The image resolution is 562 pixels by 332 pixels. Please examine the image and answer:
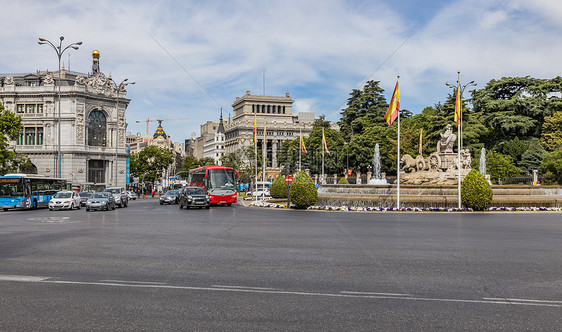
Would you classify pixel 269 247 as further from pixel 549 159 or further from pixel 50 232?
pixel 549 159

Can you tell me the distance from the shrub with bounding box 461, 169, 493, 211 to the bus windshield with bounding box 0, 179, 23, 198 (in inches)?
1287

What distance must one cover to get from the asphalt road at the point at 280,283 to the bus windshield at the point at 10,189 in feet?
89.0

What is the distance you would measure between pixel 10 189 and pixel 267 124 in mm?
123958

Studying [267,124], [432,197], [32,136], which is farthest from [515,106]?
[267,124]

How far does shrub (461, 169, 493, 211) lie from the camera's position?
102 feet

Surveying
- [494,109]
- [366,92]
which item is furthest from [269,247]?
[366,92]

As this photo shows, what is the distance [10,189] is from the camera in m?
39.7

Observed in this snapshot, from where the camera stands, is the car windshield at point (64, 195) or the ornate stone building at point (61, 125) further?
the ornate stone building at point (61, 125)

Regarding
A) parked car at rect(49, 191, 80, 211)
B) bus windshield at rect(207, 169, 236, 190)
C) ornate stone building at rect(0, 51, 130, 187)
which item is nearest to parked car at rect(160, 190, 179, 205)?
bus windshield at rect(207, 169, 236, 190)

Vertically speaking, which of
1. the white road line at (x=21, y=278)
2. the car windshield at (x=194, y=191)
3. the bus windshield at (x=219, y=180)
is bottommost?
the white road line at (x=21, y=278)

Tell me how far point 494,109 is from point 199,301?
2907 inches

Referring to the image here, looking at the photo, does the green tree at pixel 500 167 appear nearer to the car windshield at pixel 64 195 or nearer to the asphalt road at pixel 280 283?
the car windshield at pixel 64 195

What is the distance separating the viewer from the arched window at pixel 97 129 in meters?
89.3

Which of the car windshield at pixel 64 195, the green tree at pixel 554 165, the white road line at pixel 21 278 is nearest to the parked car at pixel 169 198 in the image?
the car windshield at pixel 64 195
